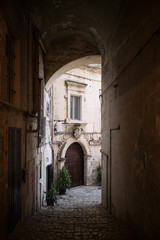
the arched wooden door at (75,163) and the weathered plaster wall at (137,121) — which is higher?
the weathered plaster wall at (137,121)

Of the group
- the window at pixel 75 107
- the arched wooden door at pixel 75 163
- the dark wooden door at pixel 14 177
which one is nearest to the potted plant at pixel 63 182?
the arched wooden door at pixel 75 163

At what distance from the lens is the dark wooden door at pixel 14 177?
3666mm

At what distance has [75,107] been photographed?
Answer: 503 inches

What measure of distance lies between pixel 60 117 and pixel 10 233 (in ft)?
27.6

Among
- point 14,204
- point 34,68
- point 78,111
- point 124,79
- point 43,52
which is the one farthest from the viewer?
point 78,111

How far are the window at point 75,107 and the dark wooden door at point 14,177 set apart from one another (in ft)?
27.5

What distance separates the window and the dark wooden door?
8.37 m

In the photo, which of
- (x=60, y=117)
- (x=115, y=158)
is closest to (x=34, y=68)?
(x=115, y=158)

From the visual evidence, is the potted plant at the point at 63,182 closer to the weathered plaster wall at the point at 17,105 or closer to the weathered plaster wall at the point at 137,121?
the weathered plaster wall at the point at 17,105

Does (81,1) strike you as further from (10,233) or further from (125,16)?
(10,233)

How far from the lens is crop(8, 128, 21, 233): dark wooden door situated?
3.67 m

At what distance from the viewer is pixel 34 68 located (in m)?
5.78

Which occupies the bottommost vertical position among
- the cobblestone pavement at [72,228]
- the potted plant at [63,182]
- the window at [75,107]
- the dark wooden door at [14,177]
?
the potted plant at [63,182]

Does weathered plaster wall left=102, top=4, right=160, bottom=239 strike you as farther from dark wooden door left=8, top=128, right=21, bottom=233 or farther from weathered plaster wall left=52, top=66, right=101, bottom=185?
weathered plaster wall left=52, top=66, right=101, bottom=185
